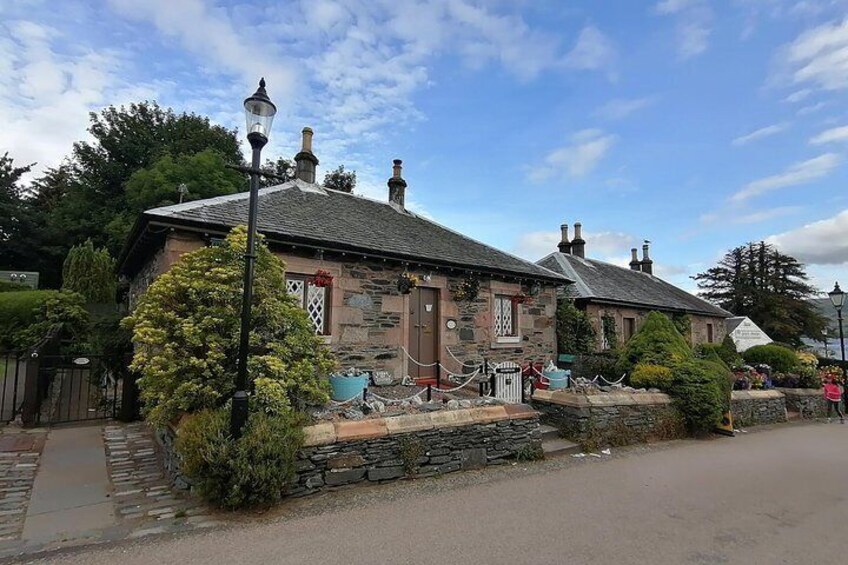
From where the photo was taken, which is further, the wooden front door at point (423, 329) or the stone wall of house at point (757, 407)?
the stone wall of house at point (757, 407)

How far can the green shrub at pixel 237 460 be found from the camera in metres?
4.44

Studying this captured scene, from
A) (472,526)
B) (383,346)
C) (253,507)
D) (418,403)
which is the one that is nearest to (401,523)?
(472,526)

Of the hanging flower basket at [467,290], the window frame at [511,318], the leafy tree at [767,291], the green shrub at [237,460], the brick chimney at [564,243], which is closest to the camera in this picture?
the green shrub at [237,460]

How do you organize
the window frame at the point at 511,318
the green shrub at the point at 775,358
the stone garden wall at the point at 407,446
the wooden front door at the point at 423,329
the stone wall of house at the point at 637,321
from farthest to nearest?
the stone wall of house at the point at 637,321 → the green shrub at the point at 775,358 → the window frame at the point at 511,318 → the wooden front door at the point at 423,329 → the stone garden wall at the point at 407,446

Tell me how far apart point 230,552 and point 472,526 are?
89.1 inches

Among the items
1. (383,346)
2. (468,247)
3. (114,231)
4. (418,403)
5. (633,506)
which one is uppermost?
(114,231)

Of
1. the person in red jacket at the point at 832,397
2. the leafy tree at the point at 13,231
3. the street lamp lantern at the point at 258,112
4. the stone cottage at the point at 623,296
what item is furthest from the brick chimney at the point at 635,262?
the leafy tree at the point at 13,231

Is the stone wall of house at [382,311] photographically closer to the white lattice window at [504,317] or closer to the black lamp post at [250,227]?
the white lattice window at [504,317]

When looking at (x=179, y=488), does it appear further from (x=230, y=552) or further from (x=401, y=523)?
(x=401, y=523)

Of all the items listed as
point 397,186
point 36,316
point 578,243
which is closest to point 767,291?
point 578,243

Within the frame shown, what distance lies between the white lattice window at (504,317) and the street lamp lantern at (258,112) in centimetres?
847

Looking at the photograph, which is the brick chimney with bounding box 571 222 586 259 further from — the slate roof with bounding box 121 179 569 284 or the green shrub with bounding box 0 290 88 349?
the green shrub with bounding box 0 290 88 349

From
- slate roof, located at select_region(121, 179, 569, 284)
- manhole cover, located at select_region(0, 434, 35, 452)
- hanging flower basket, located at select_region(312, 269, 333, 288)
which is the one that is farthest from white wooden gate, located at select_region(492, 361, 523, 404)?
manhole cover, located at select_region(0, 434, 35, 452)

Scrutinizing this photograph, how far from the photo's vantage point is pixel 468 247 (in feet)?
42.5
